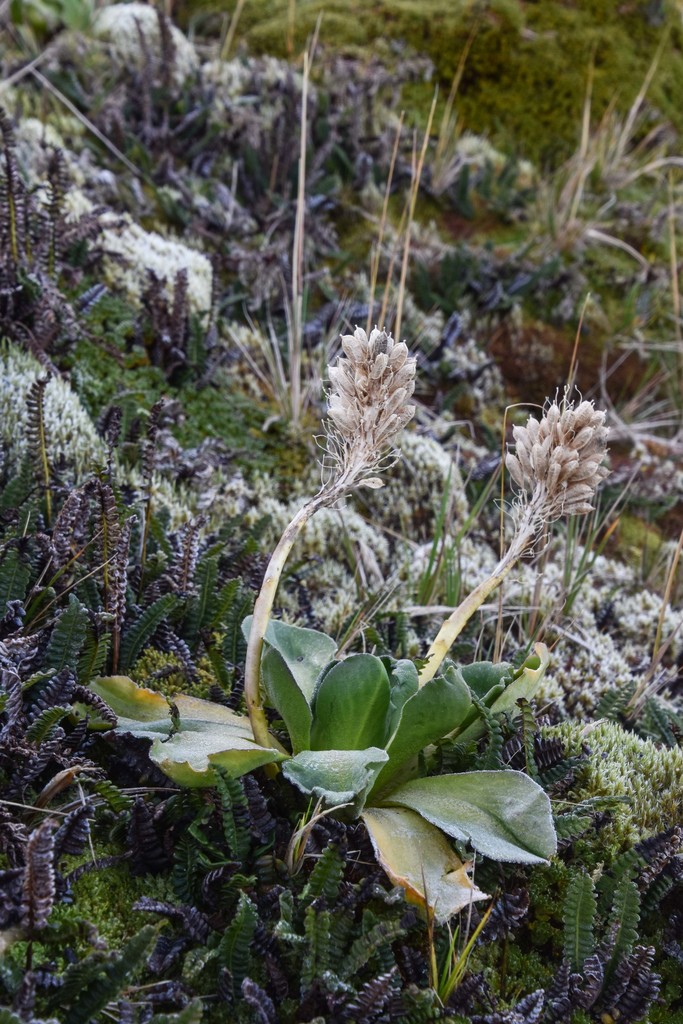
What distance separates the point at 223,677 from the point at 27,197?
2.11 metres

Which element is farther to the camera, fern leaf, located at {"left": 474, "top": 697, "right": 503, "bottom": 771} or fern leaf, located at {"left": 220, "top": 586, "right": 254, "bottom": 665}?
fern leaf, located at {"left": 220, "top": 586, "right": 254, "bottom": 665}

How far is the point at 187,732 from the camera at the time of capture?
6.16 feet

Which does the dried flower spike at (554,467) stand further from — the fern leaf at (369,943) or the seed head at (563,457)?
the fern leaf at (369,943)

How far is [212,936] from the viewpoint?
1.68 metres

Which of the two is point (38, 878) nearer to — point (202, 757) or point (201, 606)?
point (202, 757)

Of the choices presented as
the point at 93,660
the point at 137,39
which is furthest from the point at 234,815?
the point at 137,39

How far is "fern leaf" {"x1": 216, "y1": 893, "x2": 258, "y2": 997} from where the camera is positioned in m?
1.61

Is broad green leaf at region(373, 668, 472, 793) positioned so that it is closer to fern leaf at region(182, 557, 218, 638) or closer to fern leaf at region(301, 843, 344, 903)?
fern leaf at region(301, 843, 344, 903)

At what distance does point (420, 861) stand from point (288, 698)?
447 mm

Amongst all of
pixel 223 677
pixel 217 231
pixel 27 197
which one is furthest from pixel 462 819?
pixel 217 231

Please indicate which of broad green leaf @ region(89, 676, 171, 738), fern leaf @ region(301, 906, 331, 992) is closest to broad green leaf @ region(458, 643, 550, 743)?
fern leaf @ region(301, 906, 331, 992)

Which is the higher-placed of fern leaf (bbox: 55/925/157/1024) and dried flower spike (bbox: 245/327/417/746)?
dried flower spike (bbox: 245/327/417/746)

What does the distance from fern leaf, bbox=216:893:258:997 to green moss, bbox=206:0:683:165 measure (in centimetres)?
554

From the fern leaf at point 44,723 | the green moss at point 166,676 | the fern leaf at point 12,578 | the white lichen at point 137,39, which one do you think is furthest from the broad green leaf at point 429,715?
the white lichen at point 137,39
